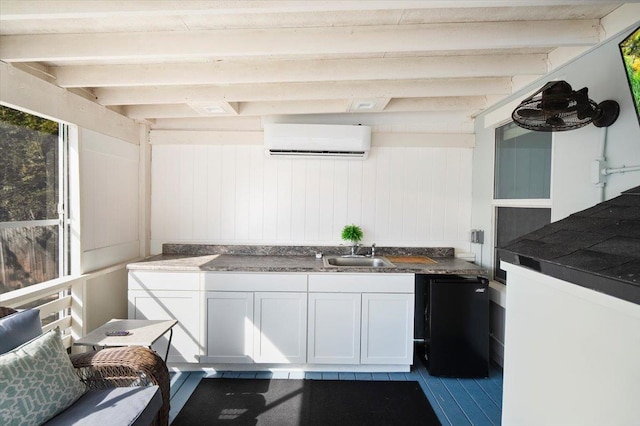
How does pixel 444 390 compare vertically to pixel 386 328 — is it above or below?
below

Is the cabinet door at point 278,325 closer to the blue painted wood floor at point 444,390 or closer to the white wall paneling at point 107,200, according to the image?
the blue painted wood floor at point 444,390

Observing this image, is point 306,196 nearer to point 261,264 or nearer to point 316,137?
point 316,137

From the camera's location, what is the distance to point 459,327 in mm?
2615

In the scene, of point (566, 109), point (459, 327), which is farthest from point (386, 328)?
point (566, 109)

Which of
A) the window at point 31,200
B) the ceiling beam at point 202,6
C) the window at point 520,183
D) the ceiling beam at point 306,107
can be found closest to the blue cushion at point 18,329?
the window at point 31,200

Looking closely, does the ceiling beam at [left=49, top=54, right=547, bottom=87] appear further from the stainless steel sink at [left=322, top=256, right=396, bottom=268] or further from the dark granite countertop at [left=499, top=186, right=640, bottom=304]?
the stainless steel sink at [left=322, top=256, right=396, bottom=268]

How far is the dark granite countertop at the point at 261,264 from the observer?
2631mm

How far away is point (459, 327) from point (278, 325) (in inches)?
57.7

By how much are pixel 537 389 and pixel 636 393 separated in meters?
0.44

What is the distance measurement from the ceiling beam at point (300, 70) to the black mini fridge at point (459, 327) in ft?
5.17

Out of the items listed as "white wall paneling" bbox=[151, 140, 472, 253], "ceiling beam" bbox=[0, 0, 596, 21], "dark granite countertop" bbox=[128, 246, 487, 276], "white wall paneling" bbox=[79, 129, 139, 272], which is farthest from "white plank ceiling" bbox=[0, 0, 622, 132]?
"dark granite countertop" bbox=[128, 246, 487, 276]

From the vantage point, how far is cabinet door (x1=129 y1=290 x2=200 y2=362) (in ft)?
8.64

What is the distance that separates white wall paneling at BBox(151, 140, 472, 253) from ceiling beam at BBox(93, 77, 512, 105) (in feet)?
2.33

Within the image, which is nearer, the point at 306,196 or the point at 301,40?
the point at 301,40
